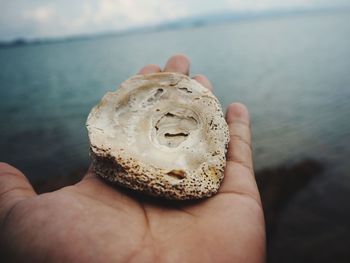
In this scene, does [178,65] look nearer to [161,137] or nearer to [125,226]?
[161,137]

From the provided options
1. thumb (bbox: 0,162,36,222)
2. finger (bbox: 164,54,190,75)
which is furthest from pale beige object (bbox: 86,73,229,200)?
finger (bbox: 164,54,190,75)

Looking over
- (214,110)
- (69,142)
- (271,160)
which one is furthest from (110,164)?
(69,142)

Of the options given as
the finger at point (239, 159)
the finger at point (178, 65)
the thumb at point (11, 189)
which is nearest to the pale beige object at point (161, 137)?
the finger at point (239, 159)

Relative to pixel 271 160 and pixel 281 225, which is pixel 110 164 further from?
pixel 271 160

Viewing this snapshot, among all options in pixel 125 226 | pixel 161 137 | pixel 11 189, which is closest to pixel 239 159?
pixel 161 137

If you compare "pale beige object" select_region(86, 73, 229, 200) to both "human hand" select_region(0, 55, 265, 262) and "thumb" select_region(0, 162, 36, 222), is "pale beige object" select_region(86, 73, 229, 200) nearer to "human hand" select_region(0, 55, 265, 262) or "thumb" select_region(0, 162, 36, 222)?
"human hand" select_region(0, 55, 265, 262)
